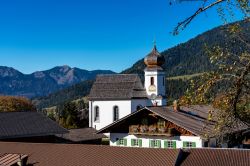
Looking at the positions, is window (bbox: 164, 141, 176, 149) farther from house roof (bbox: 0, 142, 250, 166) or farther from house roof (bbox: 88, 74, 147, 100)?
house roof (bbox: 88, 74, 147, 100)

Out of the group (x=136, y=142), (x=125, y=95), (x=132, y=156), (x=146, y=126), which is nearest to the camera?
(x=132, y=156)

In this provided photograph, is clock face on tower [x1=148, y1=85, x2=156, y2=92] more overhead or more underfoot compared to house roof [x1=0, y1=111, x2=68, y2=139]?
more overhead

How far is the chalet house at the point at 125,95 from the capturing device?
66062mm

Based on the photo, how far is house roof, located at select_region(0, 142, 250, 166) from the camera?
24.8 m

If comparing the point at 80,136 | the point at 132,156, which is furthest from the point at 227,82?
the point at 80,136

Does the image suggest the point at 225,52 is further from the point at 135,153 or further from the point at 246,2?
the point at 135,153

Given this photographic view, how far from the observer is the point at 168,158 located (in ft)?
81.0

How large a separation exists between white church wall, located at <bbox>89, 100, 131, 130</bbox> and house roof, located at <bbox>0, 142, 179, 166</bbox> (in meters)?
37.0

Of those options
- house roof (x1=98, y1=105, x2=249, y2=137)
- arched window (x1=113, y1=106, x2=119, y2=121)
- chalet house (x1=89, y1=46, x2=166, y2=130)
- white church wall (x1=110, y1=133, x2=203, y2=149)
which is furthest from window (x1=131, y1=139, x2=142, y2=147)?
arched window (x1=113, y1=106, x2=119, y2=121)

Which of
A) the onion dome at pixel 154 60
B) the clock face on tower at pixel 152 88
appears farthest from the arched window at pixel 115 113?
the onion dome at pixel 154 60

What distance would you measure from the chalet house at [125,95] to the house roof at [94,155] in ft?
122

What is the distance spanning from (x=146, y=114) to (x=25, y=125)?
10.4 metres

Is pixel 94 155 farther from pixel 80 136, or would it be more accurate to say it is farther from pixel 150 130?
pixel 80 136

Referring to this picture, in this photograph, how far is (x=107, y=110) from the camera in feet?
222
